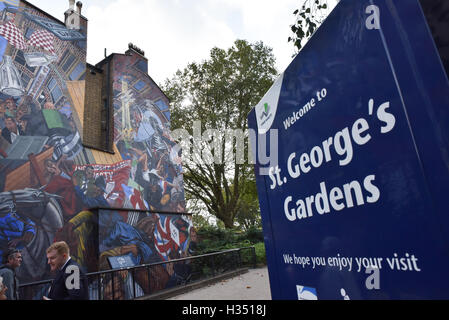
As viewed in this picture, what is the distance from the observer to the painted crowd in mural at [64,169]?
27.3 feet

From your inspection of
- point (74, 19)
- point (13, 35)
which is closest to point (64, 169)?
point (13, 35)

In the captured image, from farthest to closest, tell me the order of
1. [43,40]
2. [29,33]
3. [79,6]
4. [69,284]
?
[79,6] < [43,40] < [29,33] < [69,284]

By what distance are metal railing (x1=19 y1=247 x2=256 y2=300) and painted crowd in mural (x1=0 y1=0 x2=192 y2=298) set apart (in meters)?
0.15

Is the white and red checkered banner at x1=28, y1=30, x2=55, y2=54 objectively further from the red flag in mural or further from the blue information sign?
the blue information sign

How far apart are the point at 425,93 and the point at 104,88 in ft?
48.4

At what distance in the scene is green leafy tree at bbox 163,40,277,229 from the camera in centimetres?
1853

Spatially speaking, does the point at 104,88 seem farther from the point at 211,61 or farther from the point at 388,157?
the point at 388,157

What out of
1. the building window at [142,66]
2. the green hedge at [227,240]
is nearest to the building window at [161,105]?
the building window at [142,66]

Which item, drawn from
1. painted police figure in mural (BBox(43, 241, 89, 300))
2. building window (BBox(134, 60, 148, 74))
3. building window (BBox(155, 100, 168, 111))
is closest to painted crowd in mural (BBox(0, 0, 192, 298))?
Result: building window (BBox(134, 60, 148, 74))

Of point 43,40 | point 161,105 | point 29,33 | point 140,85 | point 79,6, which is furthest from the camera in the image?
point 161,105

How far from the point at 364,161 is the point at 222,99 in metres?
18.1

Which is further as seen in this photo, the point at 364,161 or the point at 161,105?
the point at 161,105

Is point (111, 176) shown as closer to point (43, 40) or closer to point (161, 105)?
point (43, 40)

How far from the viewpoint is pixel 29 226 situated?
823 centimetres
